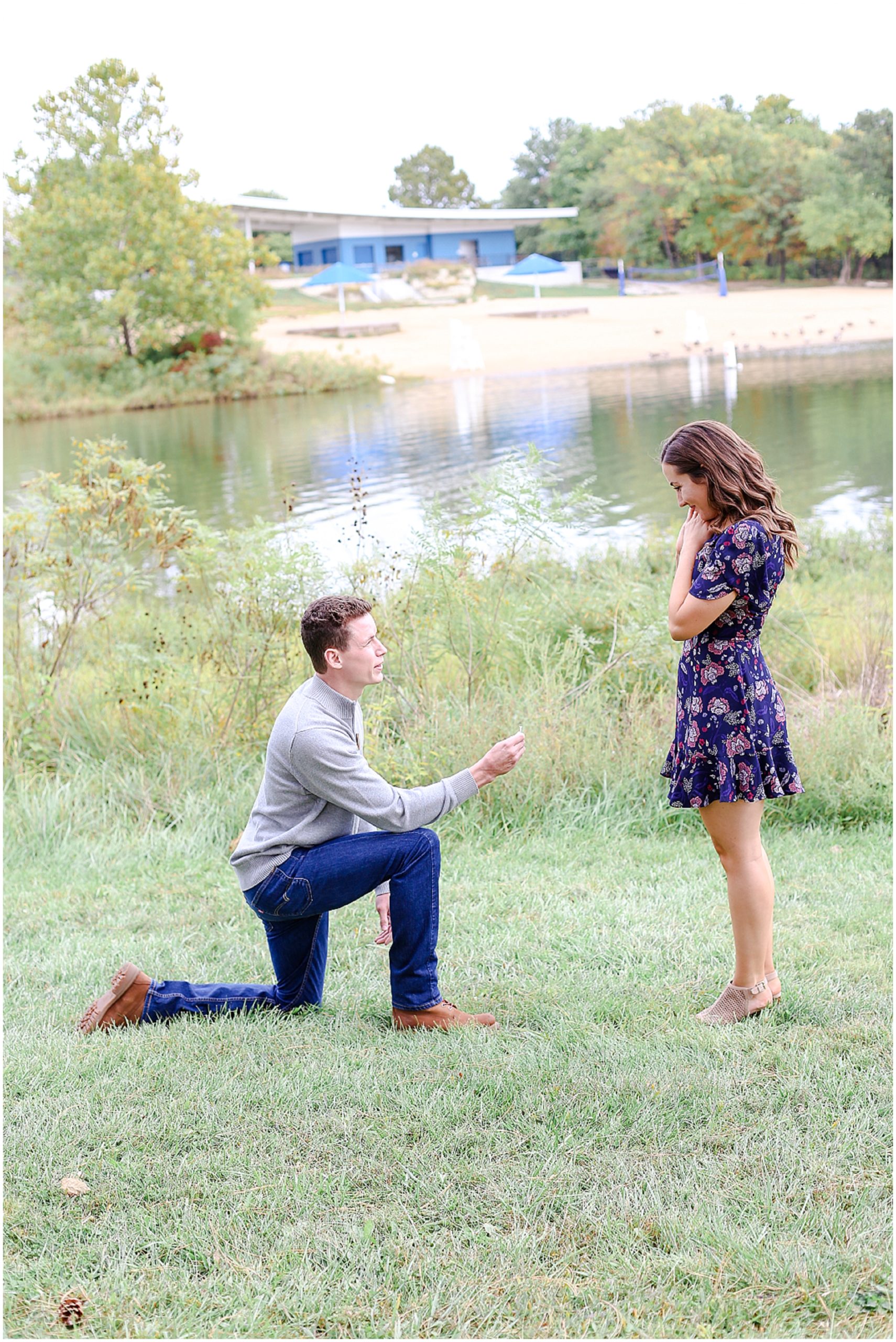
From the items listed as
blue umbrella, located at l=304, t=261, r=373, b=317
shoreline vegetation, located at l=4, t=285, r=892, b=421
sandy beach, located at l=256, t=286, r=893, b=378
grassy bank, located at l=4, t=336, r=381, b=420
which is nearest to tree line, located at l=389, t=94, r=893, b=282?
sandy beach, located at l=256, t=286, r=893, b=378

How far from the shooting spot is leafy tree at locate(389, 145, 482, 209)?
7338cm

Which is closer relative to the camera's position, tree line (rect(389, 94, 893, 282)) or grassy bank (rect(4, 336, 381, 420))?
grassy bank (rect(4, 336, 381, 420))

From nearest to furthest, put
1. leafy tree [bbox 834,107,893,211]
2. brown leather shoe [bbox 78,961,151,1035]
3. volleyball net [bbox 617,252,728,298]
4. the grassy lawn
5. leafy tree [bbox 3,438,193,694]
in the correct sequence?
the grassy lawn
brown leather shoe [bbox 78,961,151,1035]
leafy tree [bbox 3,438,193,694]
leafy tree [bbox 834,107,893,211]
volleyball net [bbox 617,252,728,298]

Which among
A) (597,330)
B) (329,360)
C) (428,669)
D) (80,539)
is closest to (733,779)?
(428,669)

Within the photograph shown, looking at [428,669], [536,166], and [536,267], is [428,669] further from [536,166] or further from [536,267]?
[536,166]

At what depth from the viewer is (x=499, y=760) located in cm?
325

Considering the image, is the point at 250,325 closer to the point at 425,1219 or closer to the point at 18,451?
the point at 18,451

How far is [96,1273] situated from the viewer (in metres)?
2.38

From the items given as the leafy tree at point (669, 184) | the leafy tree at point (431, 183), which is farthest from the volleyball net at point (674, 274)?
the leafy tree at point (431, 183)

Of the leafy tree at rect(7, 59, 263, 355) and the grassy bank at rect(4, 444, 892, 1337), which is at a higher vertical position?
the leafy tree at rect(7, 59, 263, 355)

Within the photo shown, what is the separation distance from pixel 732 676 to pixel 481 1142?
1.32 metres

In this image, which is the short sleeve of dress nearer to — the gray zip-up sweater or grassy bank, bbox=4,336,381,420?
the gray zip-up sweater

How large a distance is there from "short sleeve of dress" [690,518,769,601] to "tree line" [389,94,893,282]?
50154mm

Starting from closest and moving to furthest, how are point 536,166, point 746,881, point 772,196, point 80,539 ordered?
point 746,881 < point 80,539 < point 772,196 < point 536,166
